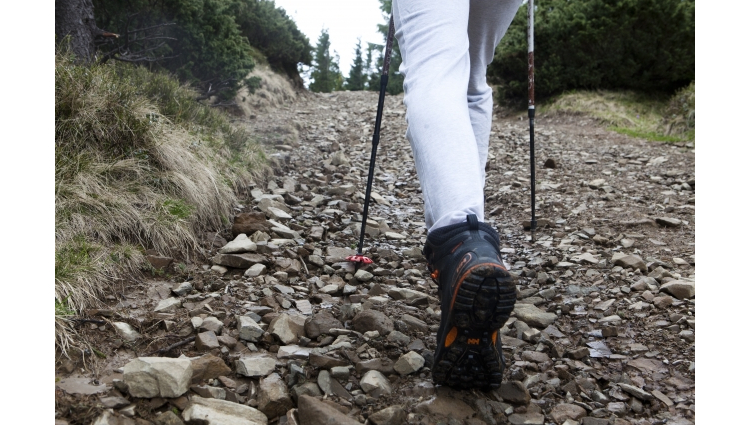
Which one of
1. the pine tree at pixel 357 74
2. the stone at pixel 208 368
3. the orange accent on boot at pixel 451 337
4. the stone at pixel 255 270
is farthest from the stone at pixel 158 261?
the pine tree at pixel 357 74

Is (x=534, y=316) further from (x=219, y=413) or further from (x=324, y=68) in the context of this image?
(x=324, y=68)

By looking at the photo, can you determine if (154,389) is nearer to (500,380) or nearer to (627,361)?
(500,380)

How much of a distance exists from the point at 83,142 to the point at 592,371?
10.0ft

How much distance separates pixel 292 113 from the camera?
10.9m

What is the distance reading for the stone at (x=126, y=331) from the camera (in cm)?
180

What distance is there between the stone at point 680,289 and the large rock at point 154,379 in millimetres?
2082

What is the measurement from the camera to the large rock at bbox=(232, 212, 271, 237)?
3.17 metres

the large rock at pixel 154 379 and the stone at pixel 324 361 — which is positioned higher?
the large rock at pixel 154 379

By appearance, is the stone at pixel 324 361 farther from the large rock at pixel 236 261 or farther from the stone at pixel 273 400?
the large rock at pixel 236 261

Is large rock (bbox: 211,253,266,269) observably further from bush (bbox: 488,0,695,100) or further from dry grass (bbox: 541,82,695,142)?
bush (bbox: 488,0,695,100)

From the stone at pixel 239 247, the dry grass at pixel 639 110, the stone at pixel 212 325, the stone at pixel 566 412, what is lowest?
the stone at pixel 566 412

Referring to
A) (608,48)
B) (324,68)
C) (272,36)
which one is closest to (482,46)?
(608,48)

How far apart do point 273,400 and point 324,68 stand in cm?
4227

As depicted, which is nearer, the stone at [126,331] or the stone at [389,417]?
the stone at [389,417]
